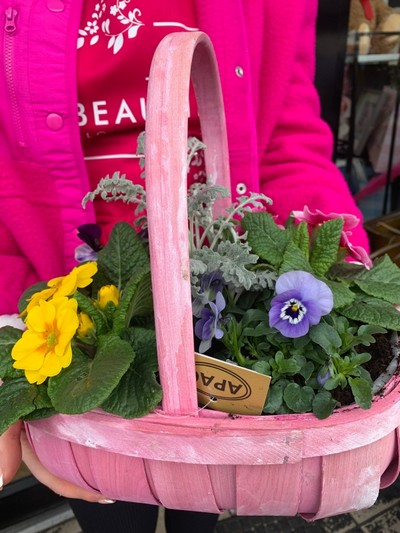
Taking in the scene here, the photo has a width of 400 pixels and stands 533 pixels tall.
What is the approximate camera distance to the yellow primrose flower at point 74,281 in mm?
502

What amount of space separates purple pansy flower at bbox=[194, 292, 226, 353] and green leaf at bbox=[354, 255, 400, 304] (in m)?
0.16

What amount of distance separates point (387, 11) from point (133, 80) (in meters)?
1.46

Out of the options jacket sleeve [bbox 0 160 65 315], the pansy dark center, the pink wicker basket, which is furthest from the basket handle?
jacket sleeve [bbox 0 160 65 315]

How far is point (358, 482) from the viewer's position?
18.7 inches

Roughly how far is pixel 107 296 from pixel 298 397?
222 mm

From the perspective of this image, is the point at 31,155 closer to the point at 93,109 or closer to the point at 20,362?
the point at 93,109

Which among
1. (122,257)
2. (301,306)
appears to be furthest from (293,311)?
(122,257)

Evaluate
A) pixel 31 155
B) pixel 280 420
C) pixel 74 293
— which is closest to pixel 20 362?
pixel 74 293

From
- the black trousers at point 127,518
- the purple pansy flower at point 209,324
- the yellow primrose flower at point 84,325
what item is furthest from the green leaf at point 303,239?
the black trousers at point 127,518

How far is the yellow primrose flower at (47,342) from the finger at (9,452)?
0.39 feet

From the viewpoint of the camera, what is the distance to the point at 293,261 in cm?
52

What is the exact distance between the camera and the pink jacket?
65 centimetres

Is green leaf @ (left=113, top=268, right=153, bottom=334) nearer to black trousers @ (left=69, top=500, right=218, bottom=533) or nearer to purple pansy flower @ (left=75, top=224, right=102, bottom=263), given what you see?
purple pansy flower @ (left=75, top=224, right=102, bottom=263)

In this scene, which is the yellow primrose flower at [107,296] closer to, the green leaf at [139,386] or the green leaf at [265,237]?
the green leaf at [139,386]
